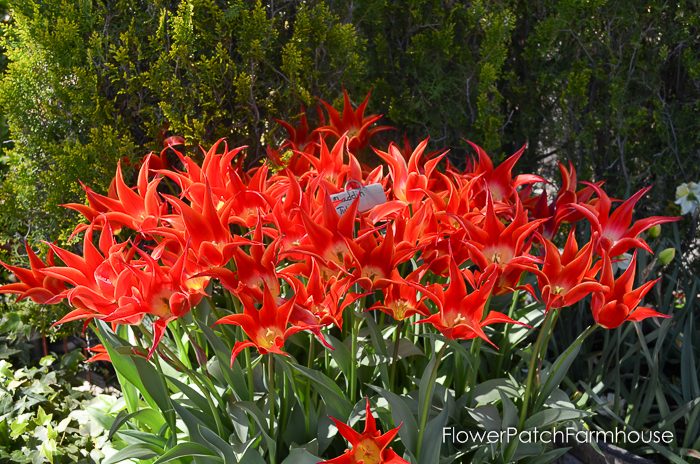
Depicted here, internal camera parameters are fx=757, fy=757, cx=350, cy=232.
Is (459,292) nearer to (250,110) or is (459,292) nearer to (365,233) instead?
(365,233)

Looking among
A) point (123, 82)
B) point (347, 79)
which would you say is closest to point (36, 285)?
point (123, 82)

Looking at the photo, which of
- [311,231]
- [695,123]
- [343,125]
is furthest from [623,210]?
[695,123]

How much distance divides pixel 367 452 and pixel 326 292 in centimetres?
Answer: 43

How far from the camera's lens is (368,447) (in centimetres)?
156

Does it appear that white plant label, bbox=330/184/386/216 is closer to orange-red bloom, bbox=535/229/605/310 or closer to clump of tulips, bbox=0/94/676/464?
clump of tulips, bbox=0/94/676/464

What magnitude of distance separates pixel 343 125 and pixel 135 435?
1220mm

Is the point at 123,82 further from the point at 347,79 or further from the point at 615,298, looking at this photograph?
the point at 615,298

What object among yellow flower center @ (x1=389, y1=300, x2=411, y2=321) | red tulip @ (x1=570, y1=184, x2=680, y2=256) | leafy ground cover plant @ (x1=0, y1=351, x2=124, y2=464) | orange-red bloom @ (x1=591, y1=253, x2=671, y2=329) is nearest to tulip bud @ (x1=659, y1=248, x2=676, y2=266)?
red tulip @ (x1=570, y1=184, x2=680, y2=256)

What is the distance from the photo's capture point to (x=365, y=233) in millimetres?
1661

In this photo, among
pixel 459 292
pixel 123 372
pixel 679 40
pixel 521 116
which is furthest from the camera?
pixel 521 116

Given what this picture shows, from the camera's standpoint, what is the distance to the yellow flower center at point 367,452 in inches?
60.9

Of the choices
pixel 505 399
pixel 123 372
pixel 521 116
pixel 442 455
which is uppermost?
pixel 521 116

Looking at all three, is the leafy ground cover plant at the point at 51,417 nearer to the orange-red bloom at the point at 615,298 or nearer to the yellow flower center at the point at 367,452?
the yellow flower center at the point at 367,452

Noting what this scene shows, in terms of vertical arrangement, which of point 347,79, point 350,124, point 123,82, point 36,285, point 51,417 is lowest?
point 51,417
